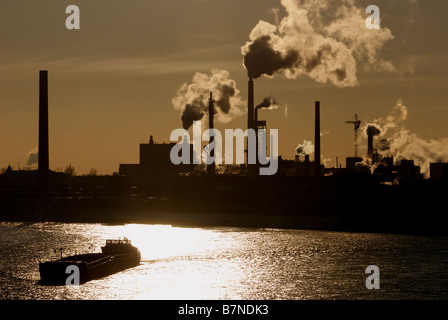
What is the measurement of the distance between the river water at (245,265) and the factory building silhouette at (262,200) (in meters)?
13.8

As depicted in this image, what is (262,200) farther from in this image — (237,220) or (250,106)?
(250,106)

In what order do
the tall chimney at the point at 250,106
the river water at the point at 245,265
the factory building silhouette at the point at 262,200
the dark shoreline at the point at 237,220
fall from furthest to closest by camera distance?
the tall chimney at the point at 250,106, the factory building silhouette at the point at 262,200, the dark shoreline at the point at 237,220, the river water at the point at 245,265

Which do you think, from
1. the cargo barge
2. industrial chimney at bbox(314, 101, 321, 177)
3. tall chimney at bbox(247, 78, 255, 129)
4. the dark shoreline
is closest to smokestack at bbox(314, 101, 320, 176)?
industrial chimney at bbox(314, 101, 321, 177)

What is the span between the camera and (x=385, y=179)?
165m

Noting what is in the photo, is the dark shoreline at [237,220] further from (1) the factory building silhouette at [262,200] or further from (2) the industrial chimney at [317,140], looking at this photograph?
(2) the industrial chimney at [317,140]

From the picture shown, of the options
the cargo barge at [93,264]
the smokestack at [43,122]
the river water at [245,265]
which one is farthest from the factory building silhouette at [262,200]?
the cargo barge at [93,264]

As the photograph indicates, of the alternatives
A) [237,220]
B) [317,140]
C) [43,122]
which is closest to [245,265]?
[237,220]

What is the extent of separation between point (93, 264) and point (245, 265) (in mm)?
19132

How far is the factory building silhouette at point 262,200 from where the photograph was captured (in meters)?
152

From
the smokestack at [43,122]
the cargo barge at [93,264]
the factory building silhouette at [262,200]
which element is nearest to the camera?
the cargo barge at [93,264]

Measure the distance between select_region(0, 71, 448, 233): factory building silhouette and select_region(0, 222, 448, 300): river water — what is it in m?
13.8

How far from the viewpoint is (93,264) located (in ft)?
271

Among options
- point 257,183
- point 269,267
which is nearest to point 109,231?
point 257,183

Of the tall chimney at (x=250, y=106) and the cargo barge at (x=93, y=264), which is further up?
the tall chimney at (x=250, y=106)
